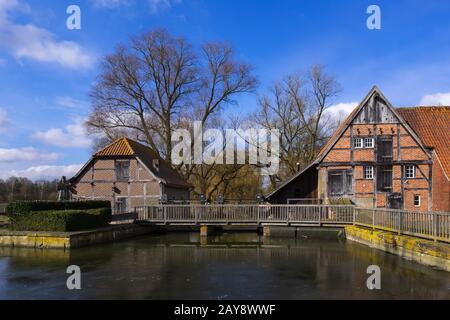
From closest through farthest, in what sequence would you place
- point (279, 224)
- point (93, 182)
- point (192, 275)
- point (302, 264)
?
point (192, 275) → point (302, 264) → point (279, 224) → point (93, 182)

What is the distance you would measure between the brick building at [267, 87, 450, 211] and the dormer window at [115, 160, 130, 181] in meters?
12.7

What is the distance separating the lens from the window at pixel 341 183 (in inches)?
1005

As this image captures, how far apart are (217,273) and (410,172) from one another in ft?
56.6

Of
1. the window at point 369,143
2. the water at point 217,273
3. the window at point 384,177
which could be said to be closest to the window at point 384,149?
the window at point 369,143

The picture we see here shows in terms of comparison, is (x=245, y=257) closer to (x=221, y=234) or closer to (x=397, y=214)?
(x=397, y=214)

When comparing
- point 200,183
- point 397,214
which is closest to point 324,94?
point 200,183

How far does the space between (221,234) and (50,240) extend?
1070 centimetres

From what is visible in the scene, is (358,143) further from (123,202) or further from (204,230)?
(123,202)

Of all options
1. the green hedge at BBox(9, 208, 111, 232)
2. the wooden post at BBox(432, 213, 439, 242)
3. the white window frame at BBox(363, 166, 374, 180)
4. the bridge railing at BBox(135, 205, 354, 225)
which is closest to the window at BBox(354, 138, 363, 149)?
the white window frame at BBox(363, 166, 374, 180)

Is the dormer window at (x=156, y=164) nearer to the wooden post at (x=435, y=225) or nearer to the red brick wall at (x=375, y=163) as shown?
the red brick wall at (x=375, y=163)

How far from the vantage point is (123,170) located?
2895cm

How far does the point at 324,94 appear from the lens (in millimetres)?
41375

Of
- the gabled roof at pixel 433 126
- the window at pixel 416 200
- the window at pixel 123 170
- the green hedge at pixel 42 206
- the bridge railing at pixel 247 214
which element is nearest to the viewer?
the green hedge at pixel 42 206

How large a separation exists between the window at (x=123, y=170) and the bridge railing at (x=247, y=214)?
4.01 metres
